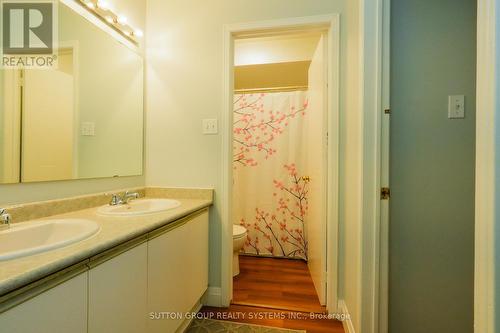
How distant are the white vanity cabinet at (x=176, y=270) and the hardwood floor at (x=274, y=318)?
23cm

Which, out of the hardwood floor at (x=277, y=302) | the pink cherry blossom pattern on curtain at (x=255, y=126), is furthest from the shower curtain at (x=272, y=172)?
the hardwood floor at (x=277, y=302)

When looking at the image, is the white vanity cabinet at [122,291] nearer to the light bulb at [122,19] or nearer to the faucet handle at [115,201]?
the faucet handle at [115,201]

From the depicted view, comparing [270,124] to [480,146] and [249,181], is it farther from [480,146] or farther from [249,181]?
[480,146]

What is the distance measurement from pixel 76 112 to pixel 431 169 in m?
1.87

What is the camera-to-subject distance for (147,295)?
0.98m

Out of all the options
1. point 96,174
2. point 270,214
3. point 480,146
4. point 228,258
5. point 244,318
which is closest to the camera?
point 480,146

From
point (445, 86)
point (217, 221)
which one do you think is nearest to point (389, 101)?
point (445, 86)

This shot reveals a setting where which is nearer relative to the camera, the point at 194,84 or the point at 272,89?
the point at 194,84

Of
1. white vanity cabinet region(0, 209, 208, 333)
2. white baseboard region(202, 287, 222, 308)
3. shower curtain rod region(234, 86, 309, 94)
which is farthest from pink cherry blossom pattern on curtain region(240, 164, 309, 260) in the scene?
white vanity cabinet region(0, 209, 208, 333)

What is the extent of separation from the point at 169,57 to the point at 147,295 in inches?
61.4

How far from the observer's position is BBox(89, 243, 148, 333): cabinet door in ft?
2.41

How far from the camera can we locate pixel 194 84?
169 centimetres

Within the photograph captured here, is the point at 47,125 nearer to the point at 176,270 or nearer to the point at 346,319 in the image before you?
the point at 176,270

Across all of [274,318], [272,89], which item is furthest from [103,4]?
[274,318]
